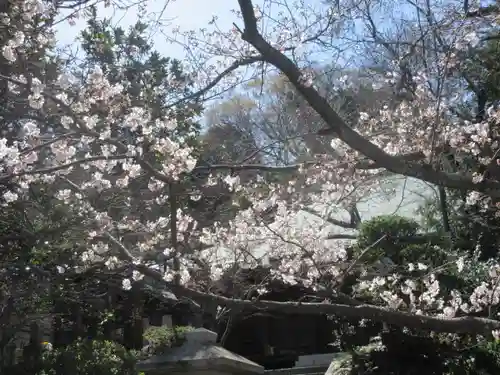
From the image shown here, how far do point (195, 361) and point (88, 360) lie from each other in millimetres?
1948

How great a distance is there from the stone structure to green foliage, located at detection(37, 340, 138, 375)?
918 mm

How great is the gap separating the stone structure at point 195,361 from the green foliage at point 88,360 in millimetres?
918

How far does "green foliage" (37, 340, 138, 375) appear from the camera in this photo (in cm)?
642

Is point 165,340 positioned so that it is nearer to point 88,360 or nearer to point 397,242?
point 88,360

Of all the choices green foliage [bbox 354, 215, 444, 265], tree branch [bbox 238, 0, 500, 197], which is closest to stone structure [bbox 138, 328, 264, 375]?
tree branch [bbox 238, 0, 500, 197]

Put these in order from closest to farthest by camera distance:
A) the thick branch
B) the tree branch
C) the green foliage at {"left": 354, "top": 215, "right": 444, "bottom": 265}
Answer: the tree branch → the thick branch → the green foliage at {"left": 354, "top": 215, "right": 444, "bottom": 265}

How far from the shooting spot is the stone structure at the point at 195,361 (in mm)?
5320

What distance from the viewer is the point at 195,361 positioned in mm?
5324

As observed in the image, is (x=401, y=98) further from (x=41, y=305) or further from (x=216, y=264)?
(x=41, y=305)

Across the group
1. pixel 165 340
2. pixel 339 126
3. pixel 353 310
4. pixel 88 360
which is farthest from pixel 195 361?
pixel 339 126

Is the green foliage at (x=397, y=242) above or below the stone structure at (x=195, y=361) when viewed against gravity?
above

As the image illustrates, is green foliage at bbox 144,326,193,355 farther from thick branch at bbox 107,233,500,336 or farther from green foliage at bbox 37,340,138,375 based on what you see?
thick branch at bbox 107,233,500,336

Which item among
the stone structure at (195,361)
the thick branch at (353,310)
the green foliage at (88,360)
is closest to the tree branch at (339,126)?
the thick branch at (353,310)

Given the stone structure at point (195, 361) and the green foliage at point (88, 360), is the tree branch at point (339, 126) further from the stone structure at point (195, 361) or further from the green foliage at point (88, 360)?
the green foliage at point (88, 360)
